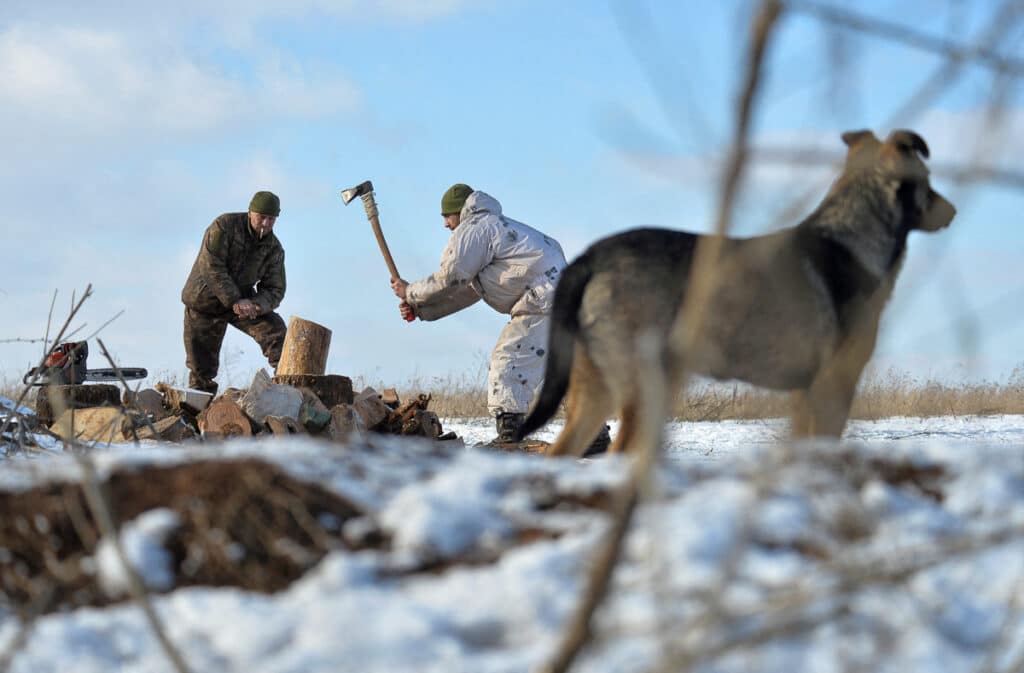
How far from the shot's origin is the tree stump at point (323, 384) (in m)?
8.96

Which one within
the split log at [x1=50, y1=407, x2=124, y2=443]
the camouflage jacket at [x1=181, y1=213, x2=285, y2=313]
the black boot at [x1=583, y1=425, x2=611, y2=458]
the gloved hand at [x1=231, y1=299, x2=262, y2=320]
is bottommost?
the split log at [x1=50, y1=407, x2=124, y2=443]

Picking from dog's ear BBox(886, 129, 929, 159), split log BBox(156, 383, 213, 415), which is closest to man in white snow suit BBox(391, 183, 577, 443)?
split log BBox(156, 383, 213, 415)

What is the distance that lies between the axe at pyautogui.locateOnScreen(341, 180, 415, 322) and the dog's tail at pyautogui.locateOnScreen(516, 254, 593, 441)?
469cm

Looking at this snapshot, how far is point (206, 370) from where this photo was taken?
12016 millimetres

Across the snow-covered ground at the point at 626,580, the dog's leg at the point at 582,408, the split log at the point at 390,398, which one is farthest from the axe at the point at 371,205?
the snow-covered ground at the point at 626,580

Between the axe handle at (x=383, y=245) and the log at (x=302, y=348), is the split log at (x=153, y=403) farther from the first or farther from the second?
the axe handle at (x=383, y=245)

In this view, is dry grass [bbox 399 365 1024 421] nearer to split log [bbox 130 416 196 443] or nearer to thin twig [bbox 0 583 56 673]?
split log [bbox 130 416 196 443]

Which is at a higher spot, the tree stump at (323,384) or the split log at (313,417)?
the tree stump at (323,384)

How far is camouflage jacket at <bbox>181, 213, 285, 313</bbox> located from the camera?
1144 centimetres

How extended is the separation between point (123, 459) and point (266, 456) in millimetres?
373

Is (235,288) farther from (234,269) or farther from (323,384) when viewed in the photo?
(323,384)

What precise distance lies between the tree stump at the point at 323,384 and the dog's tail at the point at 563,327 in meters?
4.98

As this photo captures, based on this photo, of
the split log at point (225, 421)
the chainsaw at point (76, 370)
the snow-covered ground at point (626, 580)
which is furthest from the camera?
the chainsaw at point (76, 370)

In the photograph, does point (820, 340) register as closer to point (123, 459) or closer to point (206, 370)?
point (123, 459)
